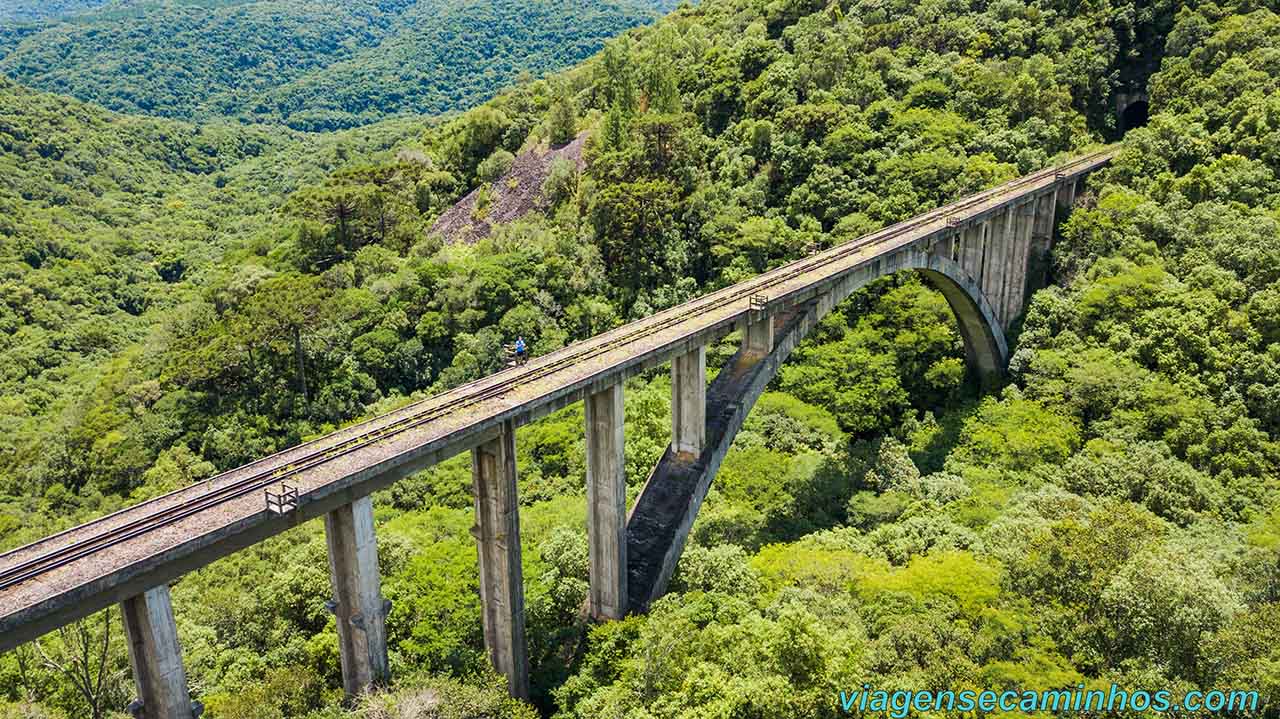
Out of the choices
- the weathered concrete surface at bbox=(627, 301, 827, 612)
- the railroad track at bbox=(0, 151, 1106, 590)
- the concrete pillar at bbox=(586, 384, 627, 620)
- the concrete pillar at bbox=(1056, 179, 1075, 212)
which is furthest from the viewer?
the concrete pillar at bbox=(1056, 179, 1075, 212)

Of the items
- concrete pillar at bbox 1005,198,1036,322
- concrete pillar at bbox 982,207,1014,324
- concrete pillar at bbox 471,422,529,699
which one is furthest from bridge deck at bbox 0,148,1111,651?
concrete pillar at bbox 1005,198,1036,322

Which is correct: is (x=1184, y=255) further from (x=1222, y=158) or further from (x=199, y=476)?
(x=199, y=476)

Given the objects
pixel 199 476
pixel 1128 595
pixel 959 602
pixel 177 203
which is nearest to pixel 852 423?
pixel 959 602

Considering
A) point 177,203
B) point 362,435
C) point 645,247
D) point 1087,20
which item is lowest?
point 177,203

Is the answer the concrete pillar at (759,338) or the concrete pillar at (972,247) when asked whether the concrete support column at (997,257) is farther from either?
the concrete pillar at (759,338)

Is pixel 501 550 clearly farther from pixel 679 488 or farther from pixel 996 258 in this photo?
pixel 996 258

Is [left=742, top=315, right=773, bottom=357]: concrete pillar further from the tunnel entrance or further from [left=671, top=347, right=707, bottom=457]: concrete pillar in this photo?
the tunnel entrance
